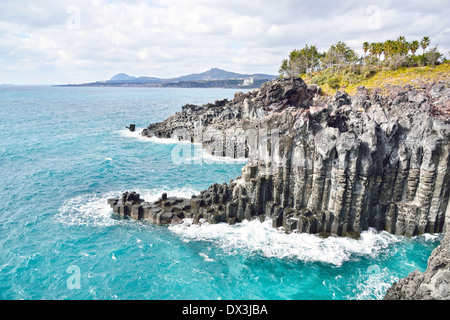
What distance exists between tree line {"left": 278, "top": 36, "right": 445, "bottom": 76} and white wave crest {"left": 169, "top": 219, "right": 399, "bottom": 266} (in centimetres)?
11267

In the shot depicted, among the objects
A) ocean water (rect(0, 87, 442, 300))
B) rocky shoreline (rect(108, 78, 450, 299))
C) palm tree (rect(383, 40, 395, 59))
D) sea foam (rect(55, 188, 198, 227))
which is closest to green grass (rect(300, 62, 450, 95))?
palm tree (rect(383, 40, 395, 59))

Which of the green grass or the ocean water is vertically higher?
the green grass

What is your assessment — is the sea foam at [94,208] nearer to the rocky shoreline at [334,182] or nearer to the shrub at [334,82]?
the rocky shoreline at [334,182]

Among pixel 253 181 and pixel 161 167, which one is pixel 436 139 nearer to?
pixel 253 181

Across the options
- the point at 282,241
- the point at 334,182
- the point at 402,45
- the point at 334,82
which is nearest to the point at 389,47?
the point at 402,45

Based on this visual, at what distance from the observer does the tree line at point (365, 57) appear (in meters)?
116

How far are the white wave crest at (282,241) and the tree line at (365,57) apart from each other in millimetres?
112673

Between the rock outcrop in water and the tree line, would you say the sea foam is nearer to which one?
the rock outcrop in water

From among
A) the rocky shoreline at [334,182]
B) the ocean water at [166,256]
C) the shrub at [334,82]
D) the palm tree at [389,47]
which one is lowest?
the ocean water at [166,256]

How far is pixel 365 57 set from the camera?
131000mm

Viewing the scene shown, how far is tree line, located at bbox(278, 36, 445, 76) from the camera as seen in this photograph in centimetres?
11550

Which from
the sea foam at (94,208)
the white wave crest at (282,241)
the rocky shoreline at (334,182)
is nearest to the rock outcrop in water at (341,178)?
the rocky shoreline at (334,182)

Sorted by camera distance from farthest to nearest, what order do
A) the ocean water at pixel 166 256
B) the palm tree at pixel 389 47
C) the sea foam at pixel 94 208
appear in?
the palm tree at pixel 389 47 → the sea foam at pixel 94 208 → the ocean water at pixel 166 256
